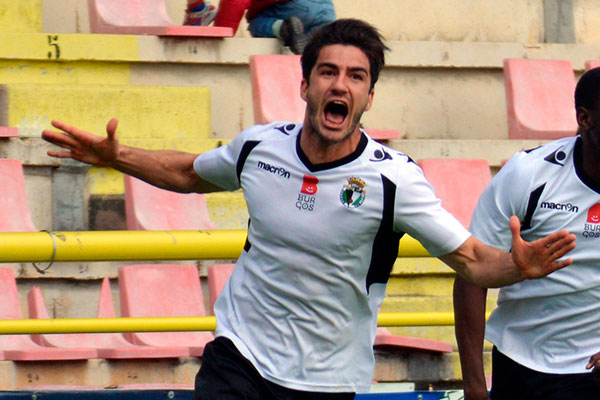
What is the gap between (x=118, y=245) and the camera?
3.78m

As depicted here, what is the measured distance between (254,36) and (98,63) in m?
1.23

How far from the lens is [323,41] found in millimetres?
3914

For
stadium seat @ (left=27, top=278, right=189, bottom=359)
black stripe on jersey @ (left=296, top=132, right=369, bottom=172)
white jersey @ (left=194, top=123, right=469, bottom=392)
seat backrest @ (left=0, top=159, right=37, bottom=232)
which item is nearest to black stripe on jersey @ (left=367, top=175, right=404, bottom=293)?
white jersey @ (left=194, top=123, right=469, bottom=392)

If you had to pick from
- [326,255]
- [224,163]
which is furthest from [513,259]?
[224,163]

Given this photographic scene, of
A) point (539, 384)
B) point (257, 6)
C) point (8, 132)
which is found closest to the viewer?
point (539, 384)

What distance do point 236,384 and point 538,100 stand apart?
5801 mm

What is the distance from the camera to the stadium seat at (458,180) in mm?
7758

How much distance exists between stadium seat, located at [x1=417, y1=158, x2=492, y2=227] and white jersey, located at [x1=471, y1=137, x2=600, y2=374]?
11.6 feet

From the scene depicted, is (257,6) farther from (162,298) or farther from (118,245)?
(118,245)

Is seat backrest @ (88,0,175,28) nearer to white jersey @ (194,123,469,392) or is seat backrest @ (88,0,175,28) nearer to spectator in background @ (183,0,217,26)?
spectator in background @ (183,0,217,26)

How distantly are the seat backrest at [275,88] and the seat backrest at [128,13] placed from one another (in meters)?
0.94

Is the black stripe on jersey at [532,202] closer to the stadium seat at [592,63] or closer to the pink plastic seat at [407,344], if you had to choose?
the pink plastic seat at [407,344]

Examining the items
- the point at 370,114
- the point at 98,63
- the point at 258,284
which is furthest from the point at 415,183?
the point at 370,114

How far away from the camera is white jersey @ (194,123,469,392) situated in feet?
12.1
